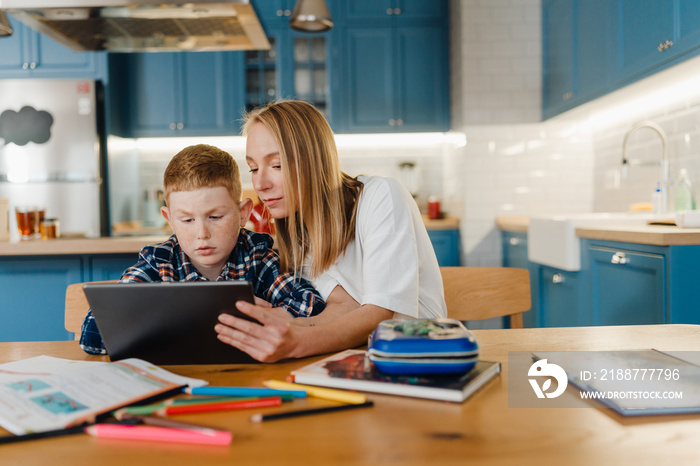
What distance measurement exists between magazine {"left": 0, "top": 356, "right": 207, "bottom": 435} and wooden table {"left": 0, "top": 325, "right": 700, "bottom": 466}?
0.03 meters

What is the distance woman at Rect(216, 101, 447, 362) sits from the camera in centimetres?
107

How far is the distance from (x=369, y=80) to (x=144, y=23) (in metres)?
2.08

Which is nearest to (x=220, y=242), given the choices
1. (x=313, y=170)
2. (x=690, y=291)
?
(x=313, y=170)

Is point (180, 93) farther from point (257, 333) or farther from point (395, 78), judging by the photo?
point (257, 333)

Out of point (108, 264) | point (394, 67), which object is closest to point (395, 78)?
point (394, 67)

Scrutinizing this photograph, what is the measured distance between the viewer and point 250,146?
3.94 feet

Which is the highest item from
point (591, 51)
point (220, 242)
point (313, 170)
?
point (591, 51)

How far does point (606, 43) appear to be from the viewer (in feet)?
8.95

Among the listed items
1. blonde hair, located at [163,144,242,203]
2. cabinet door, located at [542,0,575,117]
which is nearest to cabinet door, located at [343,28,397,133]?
cabinet door, located at [542,0,575,117]

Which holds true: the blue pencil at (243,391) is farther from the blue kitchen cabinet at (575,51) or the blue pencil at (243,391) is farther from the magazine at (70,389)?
the blue kitchen cabinet at (575,51)

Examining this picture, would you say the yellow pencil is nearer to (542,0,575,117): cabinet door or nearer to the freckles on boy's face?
the freckles on boy's face

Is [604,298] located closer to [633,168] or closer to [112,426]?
[633,168]

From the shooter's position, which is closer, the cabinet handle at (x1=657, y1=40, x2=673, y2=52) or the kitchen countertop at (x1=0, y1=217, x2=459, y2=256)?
the cabinet handle at (x1=657, y1=40, x2=673, y2=52)

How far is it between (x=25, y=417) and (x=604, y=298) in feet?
7.08
